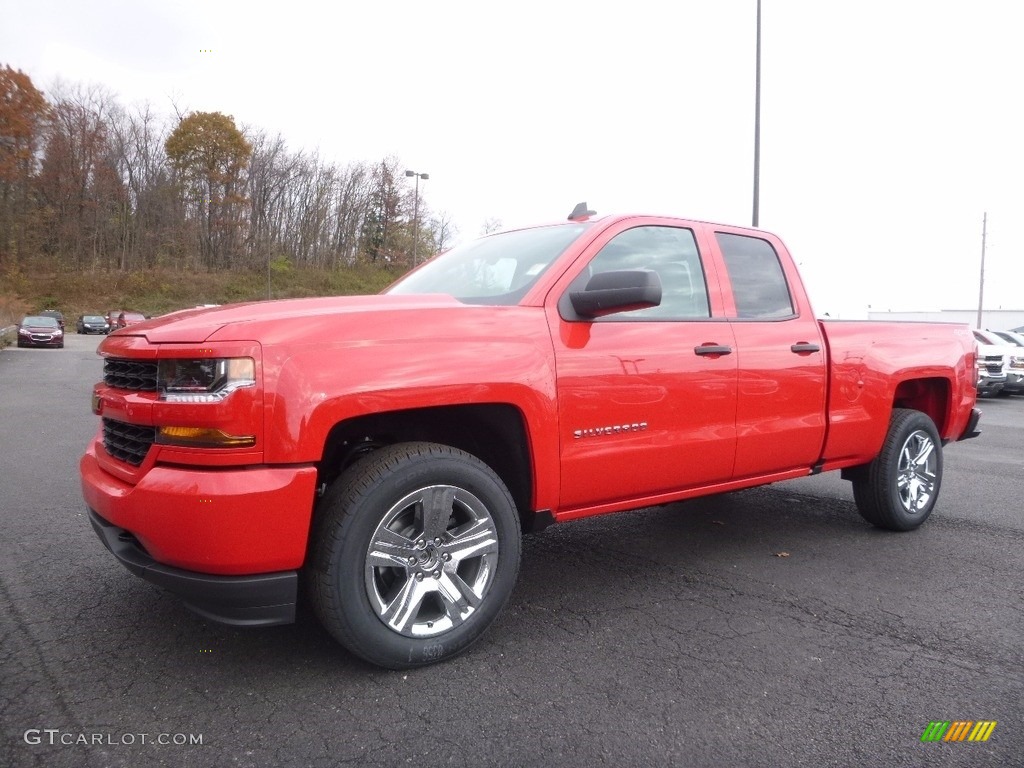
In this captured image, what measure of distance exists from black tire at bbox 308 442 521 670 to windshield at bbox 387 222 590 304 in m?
0.89

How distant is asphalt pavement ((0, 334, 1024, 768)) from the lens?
238 centimetres

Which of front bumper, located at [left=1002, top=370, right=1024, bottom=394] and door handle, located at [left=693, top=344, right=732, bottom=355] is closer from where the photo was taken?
door handle, located at [left=693, top=344, right=732, bottom=355]

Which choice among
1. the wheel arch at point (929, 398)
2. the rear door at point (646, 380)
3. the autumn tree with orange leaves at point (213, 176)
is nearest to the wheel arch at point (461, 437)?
the rear door at point (646, 380)

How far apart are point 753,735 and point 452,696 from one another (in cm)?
104

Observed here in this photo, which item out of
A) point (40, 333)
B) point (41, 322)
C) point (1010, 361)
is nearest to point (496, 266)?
point (1010, 361)

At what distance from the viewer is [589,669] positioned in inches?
115

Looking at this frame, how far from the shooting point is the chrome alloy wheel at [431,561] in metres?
2.79

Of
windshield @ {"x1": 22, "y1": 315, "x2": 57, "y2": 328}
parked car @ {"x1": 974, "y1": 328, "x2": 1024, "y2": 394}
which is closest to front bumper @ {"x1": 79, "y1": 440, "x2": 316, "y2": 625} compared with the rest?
parked car @ {"x1": 974, "y1": 328, "x2": 1024, "y2": 394}

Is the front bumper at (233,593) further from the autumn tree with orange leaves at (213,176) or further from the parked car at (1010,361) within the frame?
the autumn tree with orange leaves at (213,176)

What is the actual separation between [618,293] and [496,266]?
2.98 feet

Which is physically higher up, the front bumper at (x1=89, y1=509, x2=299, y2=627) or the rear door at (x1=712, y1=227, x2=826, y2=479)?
the rear door at (x1=712, y1=227, x2=826, y2=479)

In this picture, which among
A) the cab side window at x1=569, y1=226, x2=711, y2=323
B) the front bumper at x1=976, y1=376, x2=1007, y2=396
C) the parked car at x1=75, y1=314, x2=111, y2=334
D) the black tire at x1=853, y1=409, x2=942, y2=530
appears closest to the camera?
the cab side window at x1=569, y1=226, x2=711, y2=323

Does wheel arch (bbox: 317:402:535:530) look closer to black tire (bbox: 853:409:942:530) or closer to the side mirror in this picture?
the side mirror

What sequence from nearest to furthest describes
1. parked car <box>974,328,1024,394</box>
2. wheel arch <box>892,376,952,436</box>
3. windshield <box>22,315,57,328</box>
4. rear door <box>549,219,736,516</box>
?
rear door <box>549,219,736,516</box>
wheel arch <box>892,376,952,436</box>
parked car <box>974,328,1024,394</box>
windshield <box>22,315,57,328</box>
